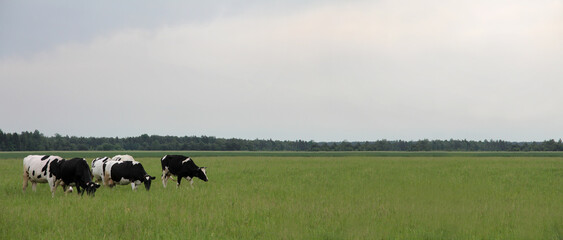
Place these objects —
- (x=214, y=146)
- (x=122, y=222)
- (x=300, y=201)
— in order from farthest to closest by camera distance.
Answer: (x=214, y=146) → (x=300, y=201) → (x=122, y=222)

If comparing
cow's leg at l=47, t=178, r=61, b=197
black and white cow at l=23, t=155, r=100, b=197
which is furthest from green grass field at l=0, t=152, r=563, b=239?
black and white cow at l=23, t=155, r=100, b=197

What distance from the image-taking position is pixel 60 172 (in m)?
18.6

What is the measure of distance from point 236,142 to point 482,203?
165 meters

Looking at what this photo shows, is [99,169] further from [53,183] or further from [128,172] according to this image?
[53,183]

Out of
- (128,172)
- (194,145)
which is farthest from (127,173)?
(194,145)

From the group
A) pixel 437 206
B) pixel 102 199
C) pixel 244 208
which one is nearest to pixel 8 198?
pixel 102 199

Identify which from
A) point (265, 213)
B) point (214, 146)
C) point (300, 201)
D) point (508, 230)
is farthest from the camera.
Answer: point (214, 146)

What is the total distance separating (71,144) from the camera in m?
181

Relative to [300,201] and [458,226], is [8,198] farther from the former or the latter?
[458,226]

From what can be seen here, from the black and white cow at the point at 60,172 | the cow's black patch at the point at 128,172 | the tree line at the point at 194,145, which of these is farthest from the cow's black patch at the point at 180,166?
the tree line at the point at 194,145

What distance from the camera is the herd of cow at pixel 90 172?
719 inches

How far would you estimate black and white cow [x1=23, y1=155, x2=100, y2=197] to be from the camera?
1814 cm

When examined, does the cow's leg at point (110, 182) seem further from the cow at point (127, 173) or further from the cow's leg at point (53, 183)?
the cow's leg at point (53, 183)

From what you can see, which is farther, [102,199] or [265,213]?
[102,199]
